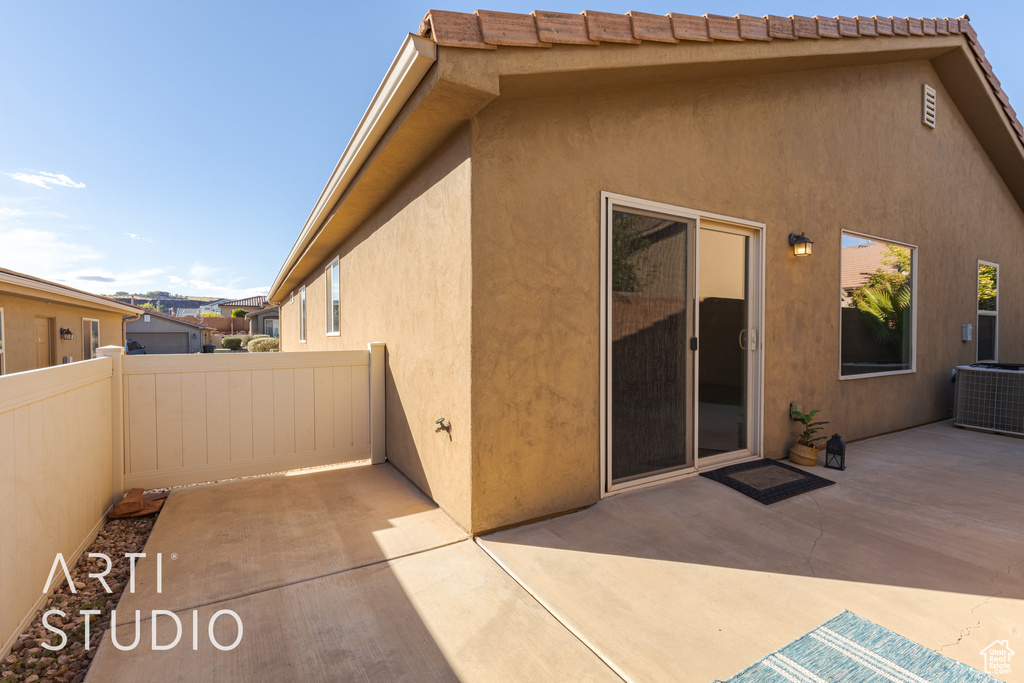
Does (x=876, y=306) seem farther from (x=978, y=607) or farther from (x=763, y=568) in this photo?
(x=763, y=568)

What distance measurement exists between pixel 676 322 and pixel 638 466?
1172 mm

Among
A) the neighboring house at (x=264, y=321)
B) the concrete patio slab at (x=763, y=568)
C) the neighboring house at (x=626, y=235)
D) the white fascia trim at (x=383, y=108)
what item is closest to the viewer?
the concrete patio slab at (x=763, y=568)

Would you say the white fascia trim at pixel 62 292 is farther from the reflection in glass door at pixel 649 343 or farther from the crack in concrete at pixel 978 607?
the crack in concrete at pixel 978 607

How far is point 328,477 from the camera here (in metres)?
3.89

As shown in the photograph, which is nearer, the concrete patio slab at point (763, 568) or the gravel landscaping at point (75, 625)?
the gravel landscaping at point (75, 625)

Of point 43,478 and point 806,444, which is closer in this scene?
point 43,478

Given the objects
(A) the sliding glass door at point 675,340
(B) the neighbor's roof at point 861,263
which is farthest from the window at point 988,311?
(A) the sliding glass door at point 675,340

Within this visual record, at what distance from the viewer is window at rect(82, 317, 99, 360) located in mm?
12206

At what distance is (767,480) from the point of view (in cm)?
353

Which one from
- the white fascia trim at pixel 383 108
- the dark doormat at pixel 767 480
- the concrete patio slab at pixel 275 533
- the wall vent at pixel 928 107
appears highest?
the wall vent at pixel 928 107

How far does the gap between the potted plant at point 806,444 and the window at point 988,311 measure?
482 centimetres

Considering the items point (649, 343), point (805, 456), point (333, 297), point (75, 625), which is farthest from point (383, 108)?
point (333, 297)

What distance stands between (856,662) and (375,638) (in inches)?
73.2

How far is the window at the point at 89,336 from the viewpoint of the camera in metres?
12.2
